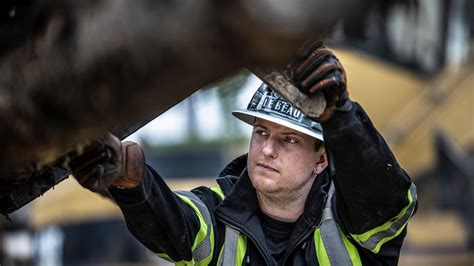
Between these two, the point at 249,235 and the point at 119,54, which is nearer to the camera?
the point at 119,54

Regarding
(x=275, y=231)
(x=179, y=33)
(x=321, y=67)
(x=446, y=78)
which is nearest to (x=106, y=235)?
(x=446, y=78)

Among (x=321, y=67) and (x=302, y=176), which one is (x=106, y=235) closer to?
(x=302, y=176)

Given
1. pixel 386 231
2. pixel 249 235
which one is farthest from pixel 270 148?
pixel 386 231

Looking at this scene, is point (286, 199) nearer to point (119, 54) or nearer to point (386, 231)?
point (386, 231)

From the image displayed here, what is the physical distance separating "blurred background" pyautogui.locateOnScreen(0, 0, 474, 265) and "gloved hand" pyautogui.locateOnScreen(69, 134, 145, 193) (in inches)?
326

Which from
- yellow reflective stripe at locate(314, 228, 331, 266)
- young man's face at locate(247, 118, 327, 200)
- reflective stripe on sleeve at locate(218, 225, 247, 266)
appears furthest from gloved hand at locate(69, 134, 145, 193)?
yellow reflective stripe at locate(314, 228, 331, 266)

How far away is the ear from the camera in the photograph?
4.72m

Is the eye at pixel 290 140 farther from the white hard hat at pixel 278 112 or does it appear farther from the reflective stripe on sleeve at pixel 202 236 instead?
the reflective stripe on sleeve at pixel 202 236

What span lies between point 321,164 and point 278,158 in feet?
0.94

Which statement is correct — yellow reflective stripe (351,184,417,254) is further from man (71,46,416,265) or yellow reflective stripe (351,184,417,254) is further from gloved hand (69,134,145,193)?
gloved hand (69,134,145,193)

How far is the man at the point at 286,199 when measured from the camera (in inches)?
148

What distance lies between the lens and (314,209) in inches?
179

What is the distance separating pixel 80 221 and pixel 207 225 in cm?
1144

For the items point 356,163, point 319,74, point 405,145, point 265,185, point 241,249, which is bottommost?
point 405,145
